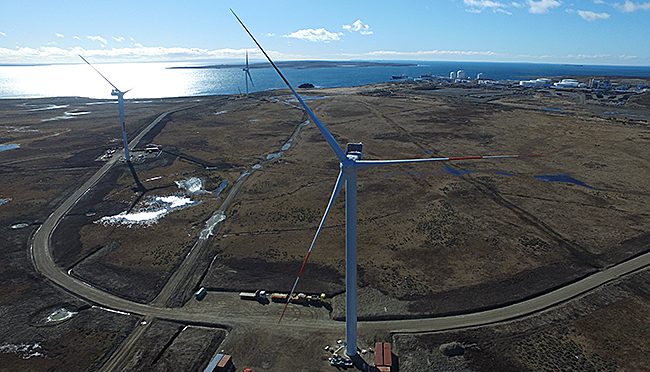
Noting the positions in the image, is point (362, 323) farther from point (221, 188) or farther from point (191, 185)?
point (191, 185)

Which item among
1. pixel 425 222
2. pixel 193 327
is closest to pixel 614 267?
pixel 425 222

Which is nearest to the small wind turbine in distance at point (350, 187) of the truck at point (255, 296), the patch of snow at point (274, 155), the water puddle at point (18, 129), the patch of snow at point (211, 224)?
the truck at point (255, 296)

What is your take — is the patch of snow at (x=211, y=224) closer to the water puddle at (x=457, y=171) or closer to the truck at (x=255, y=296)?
the truck at (x=255, y=296)

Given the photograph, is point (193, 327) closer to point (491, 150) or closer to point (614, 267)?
Result: point (614, 267)

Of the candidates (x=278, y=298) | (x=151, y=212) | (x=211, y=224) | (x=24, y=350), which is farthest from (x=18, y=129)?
(x=278, y=298)

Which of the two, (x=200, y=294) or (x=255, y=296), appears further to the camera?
(x=200, y=294)

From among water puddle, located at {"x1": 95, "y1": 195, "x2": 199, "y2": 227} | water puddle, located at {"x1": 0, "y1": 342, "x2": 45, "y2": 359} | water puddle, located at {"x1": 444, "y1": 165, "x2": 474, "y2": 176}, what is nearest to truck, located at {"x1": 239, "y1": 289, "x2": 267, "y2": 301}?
water puddle, located at {"x1": 0, "y1": 342, "x2": 45, "y2": 359}
